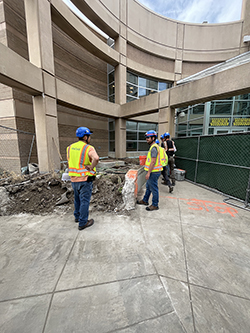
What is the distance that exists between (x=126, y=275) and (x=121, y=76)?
12.5 meters

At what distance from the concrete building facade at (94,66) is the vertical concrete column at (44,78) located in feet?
0.12

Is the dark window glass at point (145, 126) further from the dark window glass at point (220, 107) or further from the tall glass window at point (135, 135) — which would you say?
the dark window glass at point (220, 107)

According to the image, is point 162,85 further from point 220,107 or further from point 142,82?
point 220,107

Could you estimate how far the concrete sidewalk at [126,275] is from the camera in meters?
1.44

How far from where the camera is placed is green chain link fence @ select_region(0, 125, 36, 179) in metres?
6.94

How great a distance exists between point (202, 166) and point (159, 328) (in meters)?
5.74

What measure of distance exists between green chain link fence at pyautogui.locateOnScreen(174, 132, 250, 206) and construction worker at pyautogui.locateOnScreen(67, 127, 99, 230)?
4.33 m

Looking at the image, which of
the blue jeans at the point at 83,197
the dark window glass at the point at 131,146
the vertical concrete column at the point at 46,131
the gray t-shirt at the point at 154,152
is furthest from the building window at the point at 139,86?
the blue jeans at the point at 83,197

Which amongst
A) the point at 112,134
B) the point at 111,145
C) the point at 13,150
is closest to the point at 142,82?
the point at 112,134

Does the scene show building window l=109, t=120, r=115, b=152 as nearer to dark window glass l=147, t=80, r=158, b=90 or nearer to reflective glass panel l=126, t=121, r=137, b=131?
reflective glass panel l=126, t=121, r=137, b=131

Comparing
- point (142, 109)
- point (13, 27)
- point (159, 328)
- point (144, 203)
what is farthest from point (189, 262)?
point (13, 27)

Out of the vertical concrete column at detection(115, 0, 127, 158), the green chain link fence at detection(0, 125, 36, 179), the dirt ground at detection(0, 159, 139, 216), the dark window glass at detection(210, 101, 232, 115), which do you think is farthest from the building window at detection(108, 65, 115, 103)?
the dirt ground at detection(0, 159, 139, 216)

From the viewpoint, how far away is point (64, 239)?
271 cm

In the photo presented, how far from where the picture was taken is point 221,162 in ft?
16.7
